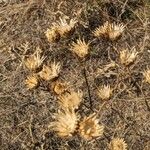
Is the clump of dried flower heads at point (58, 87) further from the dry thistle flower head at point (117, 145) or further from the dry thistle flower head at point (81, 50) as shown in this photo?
the dry thistle flower head at point (117, 145)

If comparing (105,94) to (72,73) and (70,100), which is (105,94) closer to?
(70,100)

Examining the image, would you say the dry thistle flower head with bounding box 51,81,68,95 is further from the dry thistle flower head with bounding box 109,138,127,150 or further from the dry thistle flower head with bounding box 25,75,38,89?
the dry thistle flower head with bounding box 109,138,127,150

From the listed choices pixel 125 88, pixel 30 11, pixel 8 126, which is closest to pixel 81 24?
pixel 30 11

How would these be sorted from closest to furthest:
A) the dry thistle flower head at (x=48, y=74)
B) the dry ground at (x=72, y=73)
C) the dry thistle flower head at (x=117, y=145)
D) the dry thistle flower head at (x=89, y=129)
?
the dry thistle flower head at (x=89, y=129) < the dry thistle flower head at (x=117, y=145) < the dry thistle flower head at (x=48, y=74) < the dry ground at (x=72, y=73)

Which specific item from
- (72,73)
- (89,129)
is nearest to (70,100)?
(89,129)

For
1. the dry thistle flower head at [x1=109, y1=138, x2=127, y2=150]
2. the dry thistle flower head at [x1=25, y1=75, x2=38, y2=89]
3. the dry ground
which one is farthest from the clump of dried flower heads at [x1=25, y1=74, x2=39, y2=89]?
the dry thistle flower head at [x1=109, y1=138, x2=127, y2=150]

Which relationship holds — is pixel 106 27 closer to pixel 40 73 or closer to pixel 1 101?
pixel 40 73

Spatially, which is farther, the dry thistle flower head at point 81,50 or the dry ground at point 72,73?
the dry ground at point 72,73

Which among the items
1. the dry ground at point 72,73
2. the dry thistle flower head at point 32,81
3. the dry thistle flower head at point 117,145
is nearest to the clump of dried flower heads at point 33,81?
the dry thistle flower head at point 32,81
